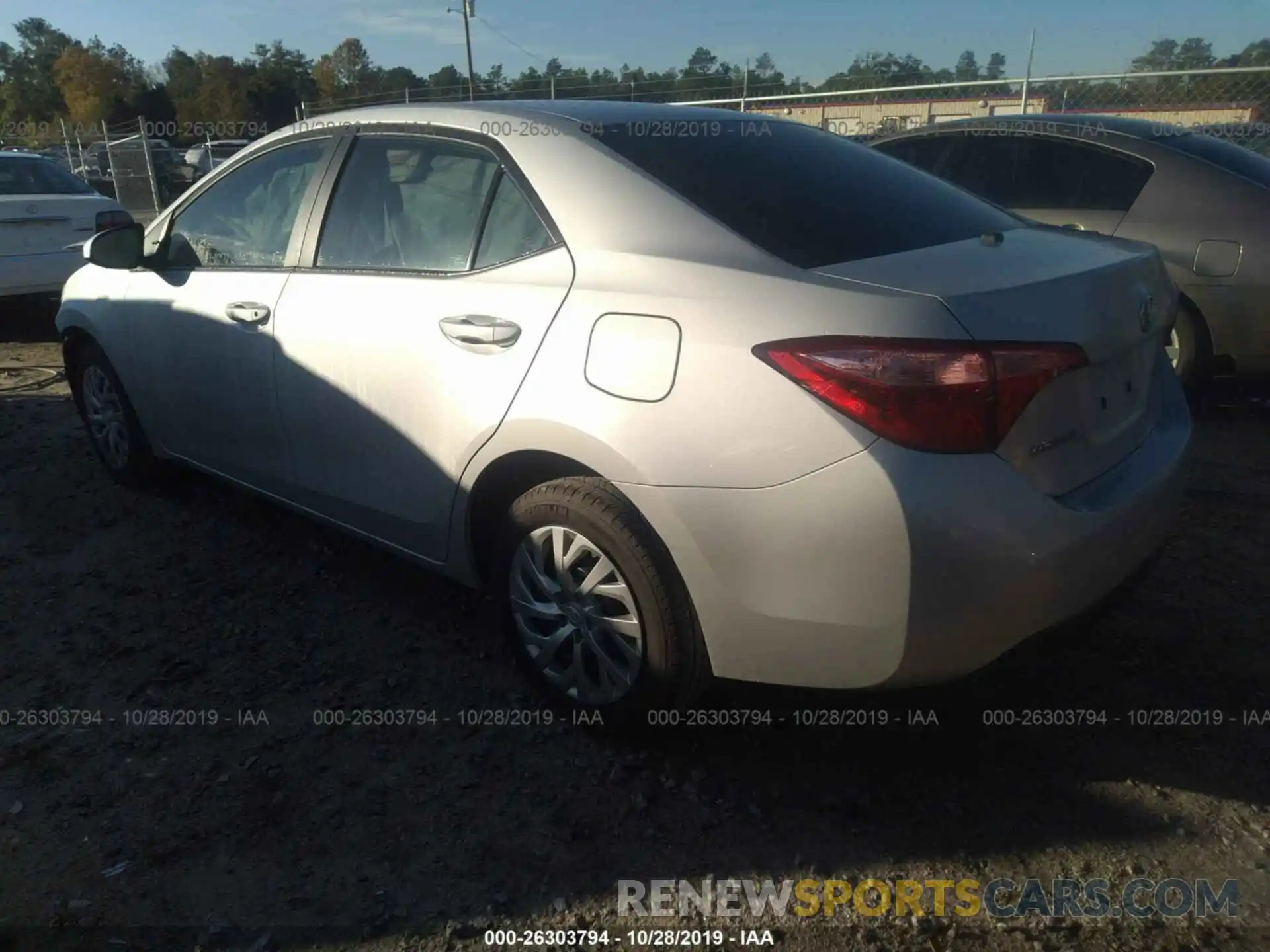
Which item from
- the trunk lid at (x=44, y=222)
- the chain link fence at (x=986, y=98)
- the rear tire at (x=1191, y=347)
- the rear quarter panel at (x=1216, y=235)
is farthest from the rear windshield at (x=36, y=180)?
the rear tire at (x=1191, y=347)

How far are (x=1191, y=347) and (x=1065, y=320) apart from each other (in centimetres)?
365

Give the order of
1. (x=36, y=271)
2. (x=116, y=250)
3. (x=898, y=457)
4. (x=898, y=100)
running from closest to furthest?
(x=898, y=457)
(x=116, y=250)
(x=36, y=271)
(x=898, y=100)

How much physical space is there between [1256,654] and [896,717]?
4.00ft

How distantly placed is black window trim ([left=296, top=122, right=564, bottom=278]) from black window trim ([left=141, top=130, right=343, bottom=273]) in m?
0.03

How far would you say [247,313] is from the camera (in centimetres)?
334

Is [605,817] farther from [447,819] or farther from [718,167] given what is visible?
[718,167]

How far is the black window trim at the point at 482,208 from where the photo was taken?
2.61 m

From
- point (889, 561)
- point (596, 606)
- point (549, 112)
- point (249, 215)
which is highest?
point (549, 112)

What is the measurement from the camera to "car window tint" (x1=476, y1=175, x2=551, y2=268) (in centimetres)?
259

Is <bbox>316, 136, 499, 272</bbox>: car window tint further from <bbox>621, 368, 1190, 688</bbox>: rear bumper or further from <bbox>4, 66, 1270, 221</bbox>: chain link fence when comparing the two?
<bbox>4, 66, 1270, 221</bbox>: chain link fence

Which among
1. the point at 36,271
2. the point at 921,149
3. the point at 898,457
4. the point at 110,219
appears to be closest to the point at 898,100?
the point at 921,149

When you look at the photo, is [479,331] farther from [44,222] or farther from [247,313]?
[44,222]

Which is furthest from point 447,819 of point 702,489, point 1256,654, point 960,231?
point 1256,654

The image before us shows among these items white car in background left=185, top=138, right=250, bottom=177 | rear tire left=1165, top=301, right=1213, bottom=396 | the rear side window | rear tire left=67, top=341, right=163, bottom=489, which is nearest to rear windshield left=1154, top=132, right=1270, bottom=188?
the rear side window
